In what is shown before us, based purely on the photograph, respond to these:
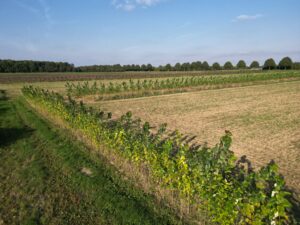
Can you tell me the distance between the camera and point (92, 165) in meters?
7.26

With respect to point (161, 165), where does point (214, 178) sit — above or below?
above

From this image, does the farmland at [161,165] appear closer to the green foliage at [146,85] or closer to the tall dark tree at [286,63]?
the green foliage at [146,85]

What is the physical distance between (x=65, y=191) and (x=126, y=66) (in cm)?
12411

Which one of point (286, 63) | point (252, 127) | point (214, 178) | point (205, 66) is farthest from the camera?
point (205, 66)

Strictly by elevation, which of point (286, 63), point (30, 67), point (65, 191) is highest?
point (30, 67)

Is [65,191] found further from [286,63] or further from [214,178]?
[286,63]

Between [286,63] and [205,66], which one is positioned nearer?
[286,63]

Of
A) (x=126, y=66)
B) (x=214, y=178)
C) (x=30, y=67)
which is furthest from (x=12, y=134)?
(x=126, y=66)

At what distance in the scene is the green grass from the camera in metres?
4.77

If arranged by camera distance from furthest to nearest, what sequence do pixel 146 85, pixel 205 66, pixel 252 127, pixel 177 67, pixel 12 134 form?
pixel 177 67 → pixel 205 66 → pixel 146 85 → pixel 252 127 → pixel 12 134

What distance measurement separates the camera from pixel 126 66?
12688 centimetres

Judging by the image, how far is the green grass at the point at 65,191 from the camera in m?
4.77

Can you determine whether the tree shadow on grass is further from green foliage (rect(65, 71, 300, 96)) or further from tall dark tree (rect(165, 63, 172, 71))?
tall dark tree (rect(165, 63, 172, 71))

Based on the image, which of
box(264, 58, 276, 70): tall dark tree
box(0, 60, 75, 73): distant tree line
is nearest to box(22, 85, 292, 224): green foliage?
box(264, 58, 276, 70): tall dark tree
